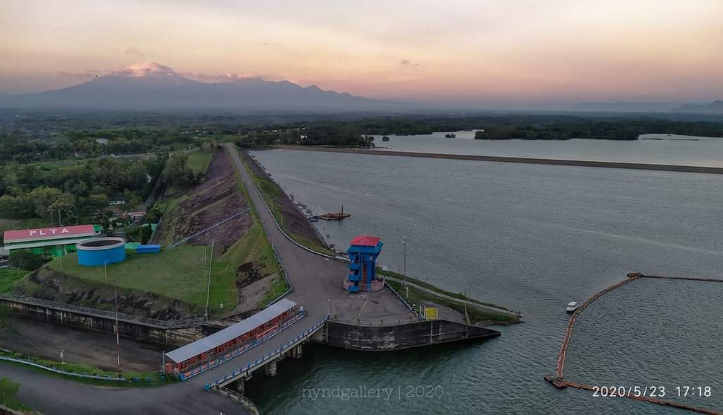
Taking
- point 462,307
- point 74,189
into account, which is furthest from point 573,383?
point 74,189

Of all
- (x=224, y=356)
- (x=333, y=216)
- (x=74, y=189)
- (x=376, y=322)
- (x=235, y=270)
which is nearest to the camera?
(x=224, y=356)

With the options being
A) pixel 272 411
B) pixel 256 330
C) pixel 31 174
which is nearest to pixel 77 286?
pixel 256 330

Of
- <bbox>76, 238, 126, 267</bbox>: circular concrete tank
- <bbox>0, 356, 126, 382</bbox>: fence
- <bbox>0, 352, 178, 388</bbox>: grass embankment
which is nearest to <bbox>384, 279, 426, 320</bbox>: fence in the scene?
<bbox>0, 352, 178, 388</bbox>: grass embankment

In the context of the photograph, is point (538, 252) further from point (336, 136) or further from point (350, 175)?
point (336, 136)

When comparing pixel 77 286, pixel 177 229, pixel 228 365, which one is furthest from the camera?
pixel 177 229

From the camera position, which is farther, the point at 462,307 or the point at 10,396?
the point at 462,307

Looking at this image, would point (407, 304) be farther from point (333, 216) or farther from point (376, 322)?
point (333, 216)

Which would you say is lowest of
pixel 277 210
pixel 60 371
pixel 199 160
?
pixel 60 371
